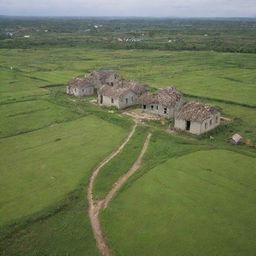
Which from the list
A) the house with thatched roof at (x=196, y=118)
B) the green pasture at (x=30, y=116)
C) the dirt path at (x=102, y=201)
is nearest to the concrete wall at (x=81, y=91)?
the green pasture at (x=30, y=116)

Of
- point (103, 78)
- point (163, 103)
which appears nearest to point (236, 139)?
point (163, 103)

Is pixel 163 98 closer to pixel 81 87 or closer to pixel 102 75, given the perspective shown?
pixel 81 87

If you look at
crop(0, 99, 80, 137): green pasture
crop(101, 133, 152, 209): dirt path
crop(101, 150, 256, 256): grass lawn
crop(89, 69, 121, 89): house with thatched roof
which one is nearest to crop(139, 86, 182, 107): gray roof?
crop(0, 99, 80, 137): green pasture

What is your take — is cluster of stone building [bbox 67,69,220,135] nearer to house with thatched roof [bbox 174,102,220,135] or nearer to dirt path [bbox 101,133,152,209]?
house with thatched roof [bbox 174,102,220,135]

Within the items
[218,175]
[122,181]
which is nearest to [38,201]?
[122,181]

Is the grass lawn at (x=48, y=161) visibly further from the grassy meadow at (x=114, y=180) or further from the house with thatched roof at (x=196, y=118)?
the house with thatched roof at (x=196, y=118)
